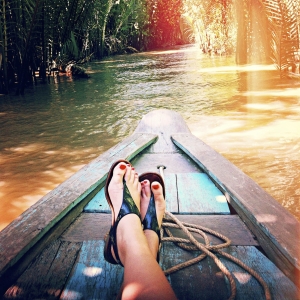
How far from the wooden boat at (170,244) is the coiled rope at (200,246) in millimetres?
23

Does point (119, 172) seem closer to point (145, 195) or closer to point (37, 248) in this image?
point (145, 195)

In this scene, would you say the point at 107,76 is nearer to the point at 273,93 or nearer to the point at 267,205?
the point at 273,93

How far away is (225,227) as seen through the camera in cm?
155

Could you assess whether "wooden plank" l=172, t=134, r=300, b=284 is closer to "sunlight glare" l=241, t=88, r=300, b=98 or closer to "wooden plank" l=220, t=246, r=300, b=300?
"wooden plank" l=220, t=246, r=300, b=300

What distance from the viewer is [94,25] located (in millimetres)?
13570

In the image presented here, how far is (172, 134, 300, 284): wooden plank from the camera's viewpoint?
1194 mm

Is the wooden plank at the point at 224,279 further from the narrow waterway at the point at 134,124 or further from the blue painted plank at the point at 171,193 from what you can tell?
the narrow waterway at the point at 134,124

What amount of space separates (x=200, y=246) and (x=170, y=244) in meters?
0.16

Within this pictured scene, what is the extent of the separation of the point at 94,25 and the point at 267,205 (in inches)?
529

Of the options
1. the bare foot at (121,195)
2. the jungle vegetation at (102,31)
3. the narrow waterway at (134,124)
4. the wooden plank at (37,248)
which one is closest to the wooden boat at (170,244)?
the wooden plank at (37,248)

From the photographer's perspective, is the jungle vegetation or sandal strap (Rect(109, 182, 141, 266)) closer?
sandal strap (Rect(109, 182, 141, 266))

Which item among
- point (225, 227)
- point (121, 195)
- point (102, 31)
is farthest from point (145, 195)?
point (102, 31)

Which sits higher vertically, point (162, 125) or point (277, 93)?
point (162, 125)

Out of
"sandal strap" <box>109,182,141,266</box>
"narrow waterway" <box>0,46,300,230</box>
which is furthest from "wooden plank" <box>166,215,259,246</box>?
"narrow waterway" <box>0,46,300,230</box>
